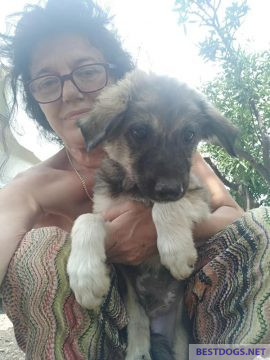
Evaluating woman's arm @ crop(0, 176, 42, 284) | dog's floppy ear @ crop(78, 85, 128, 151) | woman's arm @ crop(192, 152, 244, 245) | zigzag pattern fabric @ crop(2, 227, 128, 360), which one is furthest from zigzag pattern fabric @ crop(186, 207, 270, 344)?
woman's arm @ crop(0, 176, 42, 284)

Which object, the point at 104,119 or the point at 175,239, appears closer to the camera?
the point at 175,239

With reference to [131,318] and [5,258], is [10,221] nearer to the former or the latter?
[5,258]

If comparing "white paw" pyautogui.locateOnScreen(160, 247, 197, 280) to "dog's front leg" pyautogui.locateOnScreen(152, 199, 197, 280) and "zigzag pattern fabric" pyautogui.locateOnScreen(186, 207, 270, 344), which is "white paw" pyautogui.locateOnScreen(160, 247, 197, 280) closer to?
"dog's front leg" pyautogui.locateOnScreen(152, 199, 197, 280)

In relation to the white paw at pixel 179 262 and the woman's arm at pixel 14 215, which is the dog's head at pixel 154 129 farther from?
the woman's arm at pixel 14 215

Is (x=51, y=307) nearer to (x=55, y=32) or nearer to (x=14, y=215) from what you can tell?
(x=14, y=215)

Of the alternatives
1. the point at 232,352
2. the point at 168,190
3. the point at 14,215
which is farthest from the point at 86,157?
the point at 232,352

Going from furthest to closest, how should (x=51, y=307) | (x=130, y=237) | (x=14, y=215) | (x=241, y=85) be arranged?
(x=241, y=85) → (x=14, y=215) → (x=130, y=237) → (x=51, y=307)
